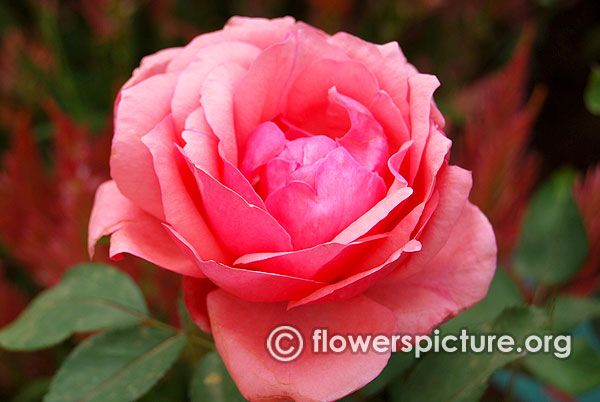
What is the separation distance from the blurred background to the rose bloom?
111 millimetres

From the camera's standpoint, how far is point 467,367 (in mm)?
304

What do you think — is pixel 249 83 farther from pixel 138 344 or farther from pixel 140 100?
pixel 138 344

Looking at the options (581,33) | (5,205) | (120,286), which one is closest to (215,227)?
(120,286)

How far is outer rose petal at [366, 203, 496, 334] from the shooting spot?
10.6 inches

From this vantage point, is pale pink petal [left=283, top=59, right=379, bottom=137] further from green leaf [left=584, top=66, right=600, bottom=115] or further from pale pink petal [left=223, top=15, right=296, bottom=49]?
green leaf [left=584, top=66, right=600, bottom=115]

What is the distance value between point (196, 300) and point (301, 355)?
0.18 feet

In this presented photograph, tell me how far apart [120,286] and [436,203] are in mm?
235

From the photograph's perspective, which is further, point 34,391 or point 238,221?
point 34,391

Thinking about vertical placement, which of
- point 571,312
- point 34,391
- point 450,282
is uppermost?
point 450,282

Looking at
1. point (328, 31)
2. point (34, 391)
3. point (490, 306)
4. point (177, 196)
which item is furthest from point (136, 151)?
point (328, 31)

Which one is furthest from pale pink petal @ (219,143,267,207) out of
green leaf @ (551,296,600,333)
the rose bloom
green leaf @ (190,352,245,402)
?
green leaf @ (551,296,600,333)

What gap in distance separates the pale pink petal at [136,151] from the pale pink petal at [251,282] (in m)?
0.03

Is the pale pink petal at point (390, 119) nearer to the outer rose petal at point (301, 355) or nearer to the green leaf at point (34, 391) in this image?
the outer rose petal at point (301, 355)

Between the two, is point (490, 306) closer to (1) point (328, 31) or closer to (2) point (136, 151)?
(2) point (136, 151)
